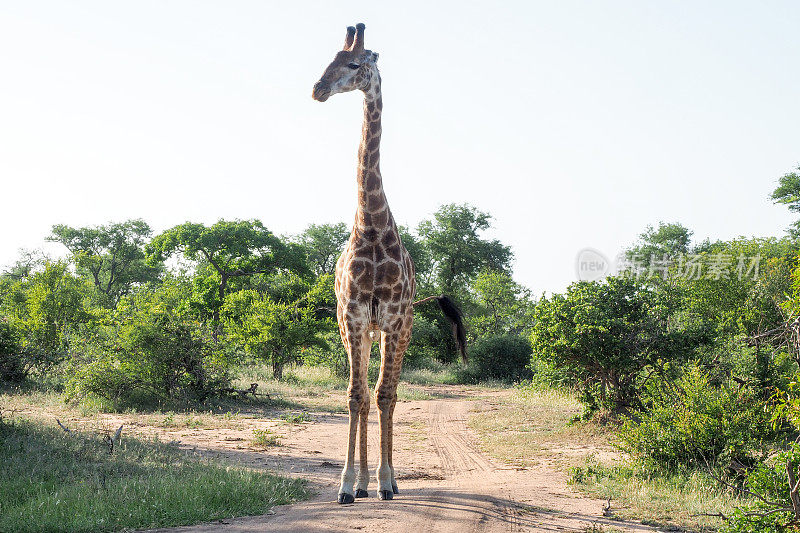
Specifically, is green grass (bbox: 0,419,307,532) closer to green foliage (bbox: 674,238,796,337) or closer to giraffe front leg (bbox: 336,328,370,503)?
giraffe front leg (bbox: 336,328,370,503)

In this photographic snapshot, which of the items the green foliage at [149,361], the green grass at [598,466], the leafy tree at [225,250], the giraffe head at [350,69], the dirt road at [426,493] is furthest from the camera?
the leafy tree at [225,250]

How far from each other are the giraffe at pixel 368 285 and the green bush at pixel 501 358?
1994cm

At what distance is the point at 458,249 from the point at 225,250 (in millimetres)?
16461

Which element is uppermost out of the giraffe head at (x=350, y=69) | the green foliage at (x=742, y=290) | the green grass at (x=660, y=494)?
the giraffe head at (x=350, y=69)

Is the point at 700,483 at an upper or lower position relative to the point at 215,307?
lower

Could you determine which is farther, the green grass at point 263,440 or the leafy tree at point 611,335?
the leafy tree at point 611,335

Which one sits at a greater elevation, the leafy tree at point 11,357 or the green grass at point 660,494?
the leafy tree at point 11,357

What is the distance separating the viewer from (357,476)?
7.49 m

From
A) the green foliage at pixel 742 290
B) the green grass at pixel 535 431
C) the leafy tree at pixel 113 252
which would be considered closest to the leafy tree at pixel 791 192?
the green foliage at pixel 742 290

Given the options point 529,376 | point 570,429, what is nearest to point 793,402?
point 570,429

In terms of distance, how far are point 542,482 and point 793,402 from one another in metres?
3.73

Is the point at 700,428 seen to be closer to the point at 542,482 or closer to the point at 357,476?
the point at 542,482

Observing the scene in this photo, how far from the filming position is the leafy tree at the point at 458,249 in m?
42.5

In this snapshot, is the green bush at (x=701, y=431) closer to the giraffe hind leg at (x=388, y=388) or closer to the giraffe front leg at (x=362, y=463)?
the giraffe hind leg at (x=388, y=388)
